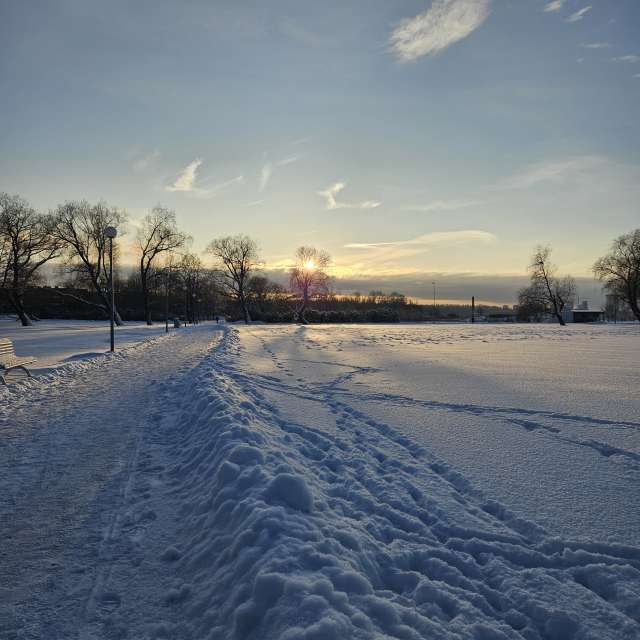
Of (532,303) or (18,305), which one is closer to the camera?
(18,305)

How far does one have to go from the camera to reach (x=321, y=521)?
307 cm

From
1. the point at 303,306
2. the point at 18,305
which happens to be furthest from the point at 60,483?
the point at 303,306

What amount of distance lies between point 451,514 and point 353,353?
12246mm

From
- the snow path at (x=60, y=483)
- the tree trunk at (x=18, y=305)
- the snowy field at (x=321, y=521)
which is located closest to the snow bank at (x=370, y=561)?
the snowy field at (x=321, y=521)

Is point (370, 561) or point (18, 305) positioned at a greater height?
point (18, 305)

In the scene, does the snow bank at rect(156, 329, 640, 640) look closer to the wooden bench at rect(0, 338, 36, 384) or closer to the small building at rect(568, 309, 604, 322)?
the wooden bench at rect(0, 338, 36, 384)

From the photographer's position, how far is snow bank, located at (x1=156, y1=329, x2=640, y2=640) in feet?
7.30

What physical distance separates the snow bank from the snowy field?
0.04 feet

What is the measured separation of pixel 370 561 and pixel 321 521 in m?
0.48

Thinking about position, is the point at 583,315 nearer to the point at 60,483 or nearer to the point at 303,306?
the point at 303,306

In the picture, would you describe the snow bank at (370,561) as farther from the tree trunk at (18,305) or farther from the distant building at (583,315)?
the distant building at (583,315)

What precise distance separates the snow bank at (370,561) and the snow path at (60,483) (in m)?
0.58

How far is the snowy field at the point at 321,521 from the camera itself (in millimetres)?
2318

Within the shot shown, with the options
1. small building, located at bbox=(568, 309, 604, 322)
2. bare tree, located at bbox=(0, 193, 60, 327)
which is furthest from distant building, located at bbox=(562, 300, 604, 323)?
bare tree, located at bbox=(0, 193, 60, 327)
